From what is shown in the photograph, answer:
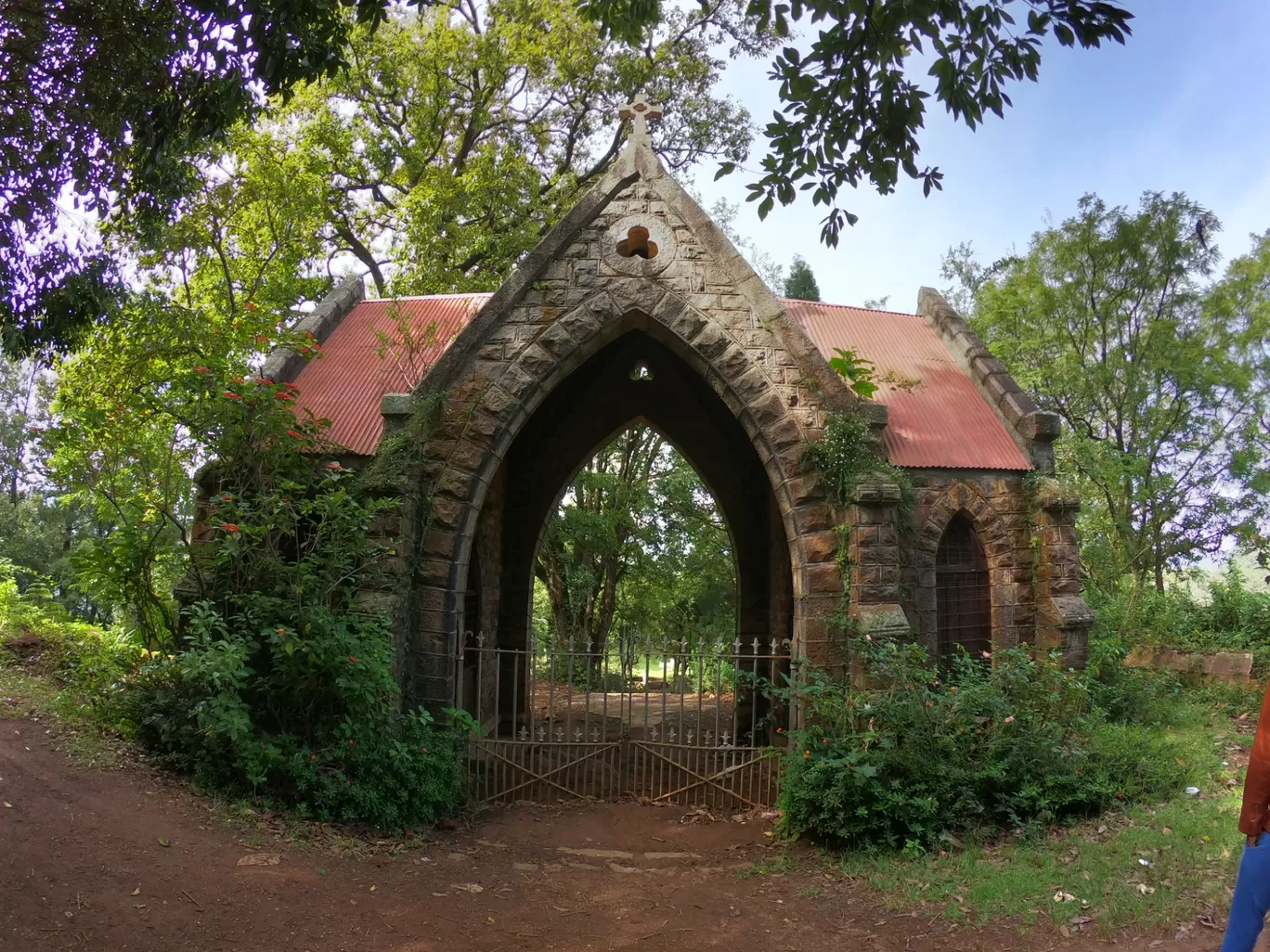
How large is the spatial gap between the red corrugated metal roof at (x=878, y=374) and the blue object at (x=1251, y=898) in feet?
23.9

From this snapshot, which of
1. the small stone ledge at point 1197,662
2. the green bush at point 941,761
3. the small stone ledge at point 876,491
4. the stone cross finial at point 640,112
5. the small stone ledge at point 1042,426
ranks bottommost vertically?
the green bush at point 941,761

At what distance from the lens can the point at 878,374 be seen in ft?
40.6

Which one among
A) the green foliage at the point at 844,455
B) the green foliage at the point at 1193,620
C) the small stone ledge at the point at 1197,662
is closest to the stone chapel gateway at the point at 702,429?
the green foliage at the point at 844,455

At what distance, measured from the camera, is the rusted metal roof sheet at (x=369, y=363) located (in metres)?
10.1

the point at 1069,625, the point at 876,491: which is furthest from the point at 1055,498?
the point at 876,491

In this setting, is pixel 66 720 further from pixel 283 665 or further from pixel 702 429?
pixel 702 429

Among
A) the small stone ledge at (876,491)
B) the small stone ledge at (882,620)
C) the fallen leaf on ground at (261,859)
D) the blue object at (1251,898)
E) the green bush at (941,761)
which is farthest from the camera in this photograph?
the small stone ledge at (876,491)

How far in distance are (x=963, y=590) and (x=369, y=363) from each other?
8.07 meters

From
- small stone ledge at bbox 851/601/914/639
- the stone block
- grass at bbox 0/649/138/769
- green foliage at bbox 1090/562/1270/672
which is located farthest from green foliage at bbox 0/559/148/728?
green foliage at bbox 1090/562/1270/672

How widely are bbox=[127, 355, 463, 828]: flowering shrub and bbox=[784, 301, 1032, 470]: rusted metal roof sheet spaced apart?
20.6 feet

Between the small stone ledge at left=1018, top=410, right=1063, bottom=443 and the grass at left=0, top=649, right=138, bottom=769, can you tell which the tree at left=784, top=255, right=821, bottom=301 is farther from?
the grass at left=0, top=649, right=138, bottom=769

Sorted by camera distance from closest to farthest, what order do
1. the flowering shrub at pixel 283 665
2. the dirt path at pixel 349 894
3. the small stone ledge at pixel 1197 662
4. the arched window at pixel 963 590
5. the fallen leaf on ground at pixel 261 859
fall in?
the dirt path at pixel 349 894 < the fallen leaf on ground at pixel 261 859 < the flowering shrub at pixel 283 665 < the arched window at pixel 963 590 < the small stone ledge at pixel 1197 662

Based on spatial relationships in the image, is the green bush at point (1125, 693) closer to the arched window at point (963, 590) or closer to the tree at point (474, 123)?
the arched window at point (963, 590)

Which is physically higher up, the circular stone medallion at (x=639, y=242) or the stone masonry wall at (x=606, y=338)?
the circular stone medallion at (x=639, y=242)
